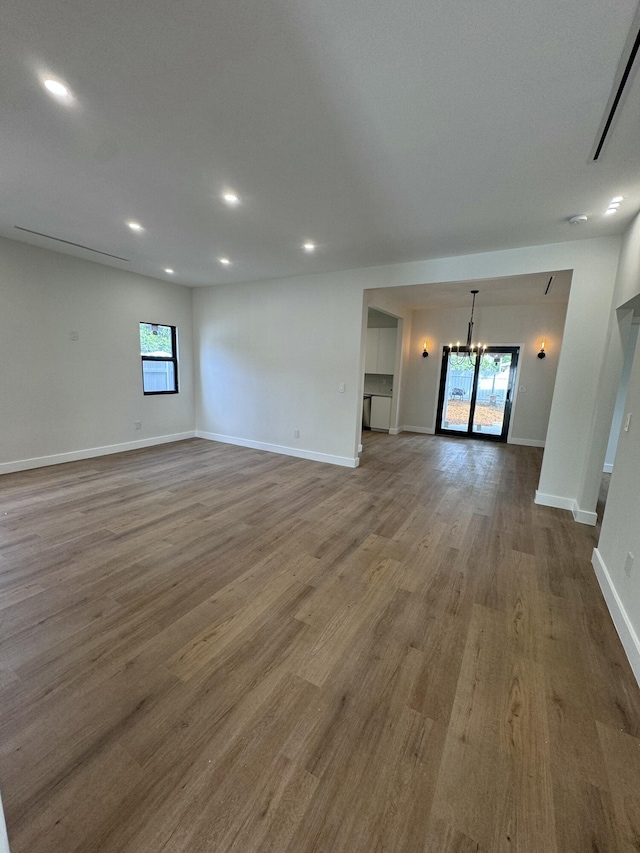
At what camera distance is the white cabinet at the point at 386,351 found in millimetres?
7703

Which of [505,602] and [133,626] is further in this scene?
[505,602]

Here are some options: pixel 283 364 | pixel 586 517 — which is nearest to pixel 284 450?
pixel 283 364

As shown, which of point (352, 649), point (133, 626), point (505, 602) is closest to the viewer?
point (352, 649)

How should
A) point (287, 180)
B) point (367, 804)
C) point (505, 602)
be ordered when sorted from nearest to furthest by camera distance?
point (367, 804), point (505, 602), point (287, 180)

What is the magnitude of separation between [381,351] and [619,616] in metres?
6.48

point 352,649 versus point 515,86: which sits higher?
point 515,86

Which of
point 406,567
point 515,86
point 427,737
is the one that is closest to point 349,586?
point 406,567

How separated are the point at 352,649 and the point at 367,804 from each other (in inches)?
26.7

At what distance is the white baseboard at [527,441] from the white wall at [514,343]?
0.06 feet

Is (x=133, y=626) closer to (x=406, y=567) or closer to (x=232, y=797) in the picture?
(x=232, y=797)

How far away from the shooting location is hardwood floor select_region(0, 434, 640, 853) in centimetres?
114

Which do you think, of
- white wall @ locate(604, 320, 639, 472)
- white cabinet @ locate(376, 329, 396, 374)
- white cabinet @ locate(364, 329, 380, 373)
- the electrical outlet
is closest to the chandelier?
white cabinet @ locate(376, 329, 396, 374)

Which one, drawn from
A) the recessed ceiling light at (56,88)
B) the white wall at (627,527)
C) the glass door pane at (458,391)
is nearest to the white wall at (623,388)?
the white wall at (627,527)

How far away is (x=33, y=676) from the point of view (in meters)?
1.64
